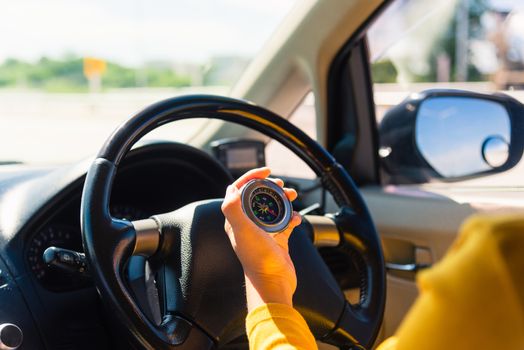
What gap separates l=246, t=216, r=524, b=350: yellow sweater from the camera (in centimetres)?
67

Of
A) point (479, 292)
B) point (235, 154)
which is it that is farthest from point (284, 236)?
point (235, 154)

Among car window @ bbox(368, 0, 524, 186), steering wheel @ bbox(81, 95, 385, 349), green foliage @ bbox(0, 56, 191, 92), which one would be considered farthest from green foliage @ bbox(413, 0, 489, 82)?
green foliage @ bbox(0, 56, 191, 92)

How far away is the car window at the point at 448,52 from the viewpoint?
95.3 inches

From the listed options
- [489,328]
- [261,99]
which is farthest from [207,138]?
[489,328]

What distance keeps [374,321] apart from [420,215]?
82 centimetres

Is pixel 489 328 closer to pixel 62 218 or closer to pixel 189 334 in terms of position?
pixel 189 334

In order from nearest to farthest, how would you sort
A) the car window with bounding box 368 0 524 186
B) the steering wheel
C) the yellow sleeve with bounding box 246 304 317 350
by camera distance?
the yellow sleeve with bounding box 246 304 317 350 → the steering wheel → the car window with bounding box 368 0 524 186

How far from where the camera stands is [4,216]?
5.73 ft

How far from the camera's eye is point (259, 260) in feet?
4.22

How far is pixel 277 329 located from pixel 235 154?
150 centimetres

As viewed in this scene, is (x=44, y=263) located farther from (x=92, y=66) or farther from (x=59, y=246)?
(x=92, y=66)

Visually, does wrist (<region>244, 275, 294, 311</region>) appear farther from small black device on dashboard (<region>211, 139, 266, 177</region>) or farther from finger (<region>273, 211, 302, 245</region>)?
small black device on dashboard (<region>211, 139, 266, 177</region>)

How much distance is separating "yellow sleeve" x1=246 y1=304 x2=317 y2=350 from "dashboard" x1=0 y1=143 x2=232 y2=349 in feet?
1.67

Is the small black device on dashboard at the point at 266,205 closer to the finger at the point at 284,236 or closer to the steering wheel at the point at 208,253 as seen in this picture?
the finger at the point at 284,236
